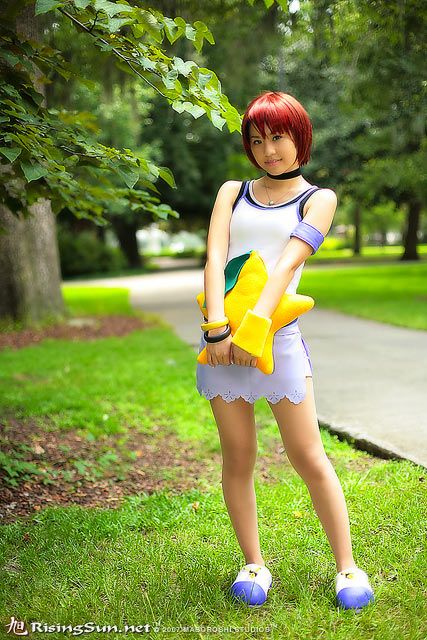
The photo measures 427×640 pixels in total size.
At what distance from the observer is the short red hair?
2570 millimetres

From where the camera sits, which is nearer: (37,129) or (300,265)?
(300,265)

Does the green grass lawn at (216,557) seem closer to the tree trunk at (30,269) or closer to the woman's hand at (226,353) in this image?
the woman's hand at (226,353)

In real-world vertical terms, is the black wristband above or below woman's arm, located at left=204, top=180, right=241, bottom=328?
below

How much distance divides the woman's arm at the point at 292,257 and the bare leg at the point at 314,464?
36cm

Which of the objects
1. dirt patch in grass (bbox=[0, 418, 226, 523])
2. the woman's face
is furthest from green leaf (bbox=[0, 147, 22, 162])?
dirt patch in grass (bbox=[0, 418, 226, 523])

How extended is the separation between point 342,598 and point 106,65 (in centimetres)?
972

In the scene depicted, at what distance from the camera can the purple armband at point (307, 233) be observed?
2.52m

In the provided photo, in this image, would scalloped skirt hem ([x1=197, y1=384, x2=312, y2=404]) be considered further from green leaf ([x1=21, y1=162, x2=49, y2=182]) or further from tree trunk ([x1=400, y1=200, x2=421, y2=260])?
tree trunk ([x1=400, y1=200, x2=421, y2=260])

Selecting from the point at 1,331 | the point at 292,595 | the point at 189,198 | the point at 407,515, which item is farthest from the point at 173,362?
the point at 189,198

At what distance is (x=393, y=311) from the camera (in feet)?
40.1

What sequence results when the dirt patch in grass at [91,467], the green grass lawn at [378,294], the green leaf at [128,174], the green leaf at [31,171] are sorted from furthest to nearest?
1. the green grass lawn at [378,294]
2. the dirt patch in grass at [91,467]
3. the green leaf at [128,174]
4. the green leaf at [31,171]

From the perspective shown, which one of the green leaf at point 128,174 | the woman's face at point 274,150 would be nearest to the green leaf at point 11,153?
the green leaf at point 128,174

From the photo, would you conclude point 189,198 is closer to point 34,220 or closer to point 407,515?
point 34,220

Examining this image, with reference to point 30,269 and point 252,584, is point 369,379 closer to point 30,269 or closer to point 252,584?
point 252,584
